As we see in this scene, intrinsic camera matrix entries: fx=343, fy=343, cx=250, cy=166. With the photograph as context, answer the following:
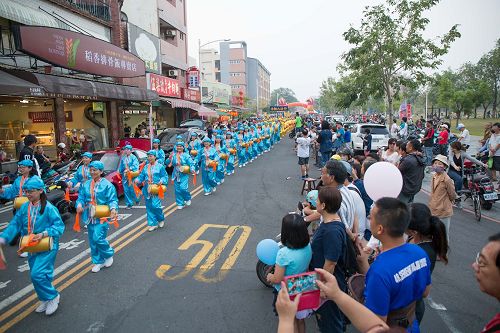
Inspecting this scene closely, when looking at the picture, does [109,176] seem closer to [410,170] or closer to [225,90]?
[410,170]

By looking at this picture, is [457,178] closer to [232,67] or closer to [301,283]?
[301,283]

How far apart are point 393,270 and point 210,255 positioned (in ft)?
13.9

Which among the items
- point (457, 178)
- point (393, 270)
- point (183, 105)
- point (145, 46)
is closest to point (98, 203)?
point (393, 270)

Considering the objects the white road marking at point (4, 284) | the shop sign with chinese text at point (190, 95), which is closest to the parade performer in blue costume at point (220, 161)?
the white road marking at point (4, 284)

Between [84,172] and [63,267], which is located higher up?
[84,172]

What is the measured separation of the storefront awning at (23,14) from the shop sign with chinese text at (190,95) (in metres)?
14.5

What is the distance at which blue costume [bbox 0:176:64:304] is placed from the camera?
4.23 meters

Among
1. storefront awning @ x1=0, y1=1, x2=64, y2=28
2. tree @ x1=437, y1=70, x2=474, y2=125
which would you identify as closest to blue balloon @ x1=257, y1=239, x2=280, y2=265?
storefront awning @ x1=0, y1=1, x2=64, y2=28

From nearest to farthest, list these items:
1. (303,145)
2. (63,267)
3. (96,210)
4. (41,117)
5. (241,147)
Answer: (96,210)
(63,267)
(303,145)
(41,117)
(241,147)

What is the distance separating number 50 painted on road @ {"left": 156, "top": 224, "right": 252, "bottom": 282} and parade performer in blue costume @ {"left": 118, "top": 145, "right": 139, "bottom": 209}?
9.56ft

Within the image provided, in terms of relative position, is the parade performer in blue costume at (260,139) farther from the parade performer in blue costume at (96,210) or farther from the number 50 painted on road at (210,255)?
the parade performer in blue costume at (96,210)

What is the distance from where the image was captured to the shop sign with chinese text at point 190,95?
2821cm

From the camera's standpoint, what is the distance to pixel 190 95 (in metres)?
29.6

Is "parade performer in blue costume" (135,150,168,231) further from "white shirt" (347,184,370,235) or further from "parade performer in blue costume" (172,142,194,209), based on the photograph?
"white shirt" (347,184,370,235)
